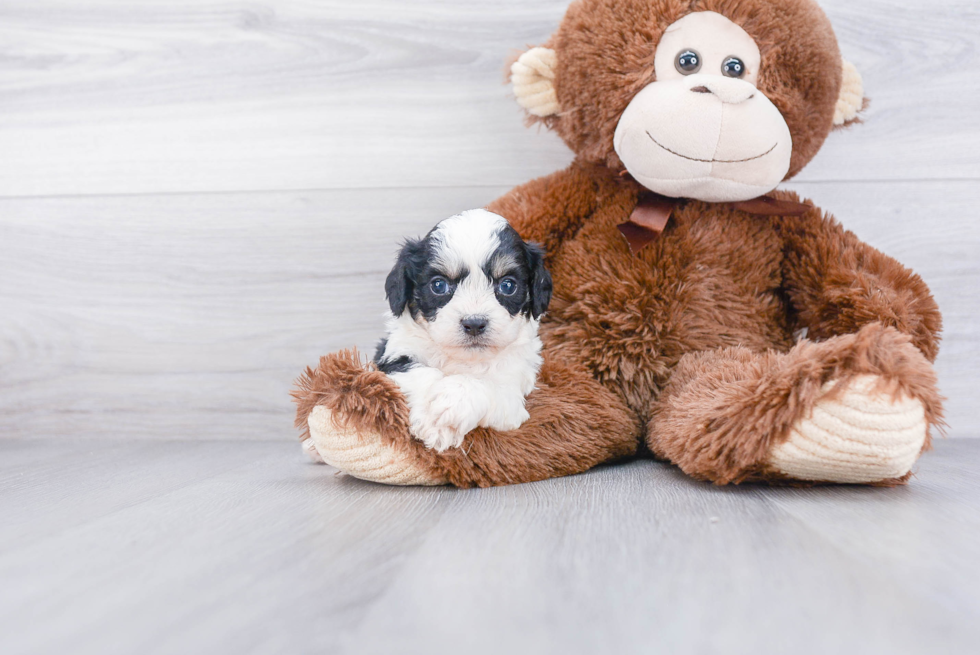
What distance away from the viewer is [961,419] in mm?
1718

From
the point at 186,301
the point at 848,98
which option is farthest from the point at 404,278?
the point at 848,98

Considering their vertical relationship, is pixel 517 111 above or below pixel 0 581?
above

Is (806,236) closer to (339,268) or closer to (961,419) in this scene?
(961,419)

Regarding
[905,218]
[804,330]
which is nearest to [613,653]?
[804,330]

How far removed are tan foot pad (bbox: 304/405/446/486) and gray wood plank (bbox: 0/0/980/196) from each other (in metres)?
0.84

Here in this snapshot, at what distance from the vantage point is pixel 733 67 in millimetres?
1286

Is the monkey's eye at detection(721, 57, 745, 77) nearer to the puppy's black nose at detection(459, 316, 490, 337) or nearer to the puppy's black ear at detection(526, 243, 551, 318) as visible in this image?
the puppy's black ear at detection(526, 243, 551, 318)

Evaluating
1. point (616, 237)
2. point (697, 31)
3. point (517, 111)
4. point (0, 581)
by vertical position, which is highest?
point (697, 31)

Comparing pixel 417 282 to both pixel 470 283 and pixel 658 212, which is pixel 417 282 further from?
pixel 658 212

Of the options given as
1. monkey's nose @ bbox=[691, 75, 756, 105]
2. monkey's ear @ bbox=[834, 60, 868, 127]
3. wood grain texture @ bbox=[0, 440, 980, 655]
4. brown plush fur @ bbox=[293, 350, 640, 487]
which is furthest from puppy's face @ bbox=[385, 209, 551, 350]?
monkey's ear @ bbox=[834, 60, 868, 127]

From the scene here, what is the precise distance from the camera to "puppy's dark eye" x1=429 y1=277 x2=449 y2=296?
1.20 m

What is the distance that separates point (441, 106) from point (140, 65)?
78cm

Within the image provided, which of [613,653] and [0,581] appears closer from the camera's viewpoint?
[613,653]

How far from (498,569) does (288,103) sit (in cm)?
142
